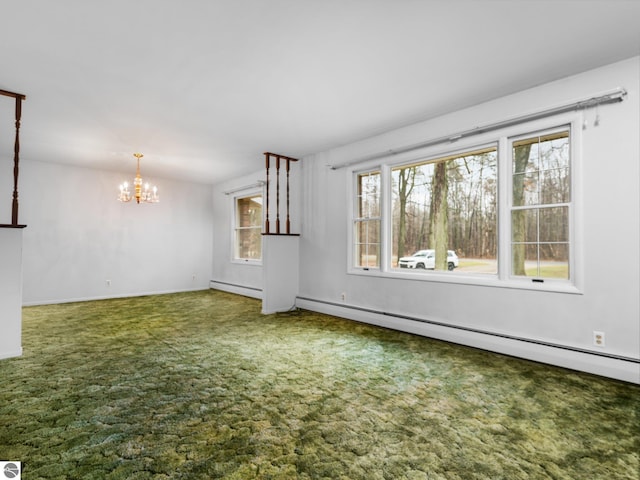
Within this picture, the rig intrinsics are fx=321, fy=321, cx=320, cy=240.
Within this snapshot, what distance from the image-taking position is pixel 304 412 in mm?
2174

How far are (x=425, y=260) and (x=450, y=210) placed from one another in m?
0.72

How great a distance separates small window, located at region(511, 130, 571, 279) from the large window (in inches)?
198

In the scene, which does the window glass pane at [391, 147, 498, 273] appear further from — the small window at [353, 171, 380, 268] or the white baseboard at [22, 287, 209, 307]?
the white baseboard at [22, 287, 209, 307]

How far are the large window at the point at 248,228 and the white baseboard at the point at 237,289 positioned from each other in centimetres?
67

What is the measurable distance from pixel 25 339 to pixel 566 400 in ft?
17.9

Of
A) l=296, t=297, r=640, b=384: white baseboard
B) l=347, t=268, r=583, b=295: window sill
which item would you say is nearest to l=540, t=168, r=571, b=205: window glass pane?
l=347, t=268, r=583, b=295: window sill

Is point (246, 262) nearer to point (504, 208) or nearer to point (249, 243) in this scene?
point (249, 243)

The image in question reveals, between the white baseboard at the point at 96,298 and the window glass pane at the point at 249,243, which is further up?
the window glass pane at the point at 249,243

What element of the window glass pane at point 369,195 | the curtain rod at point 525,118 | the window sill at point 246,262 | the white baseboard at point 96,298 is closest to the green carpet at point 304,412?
the window glass pane at point 369,195

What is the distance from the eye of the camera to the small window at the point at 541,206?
10.3 ft

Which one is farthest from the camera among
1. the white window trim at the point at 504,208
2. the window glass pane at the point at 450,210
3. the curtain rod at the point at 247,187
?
the curtain rod at the point at 247,187

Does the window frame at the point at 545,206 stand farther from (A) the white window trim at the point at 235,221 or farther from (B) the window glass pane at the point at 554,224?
(A) the white window trim at the point at 235,221

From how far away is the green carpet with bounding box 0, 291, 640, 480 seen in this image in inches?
65.2

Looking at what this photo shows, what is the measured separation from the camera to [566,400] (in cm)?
235
